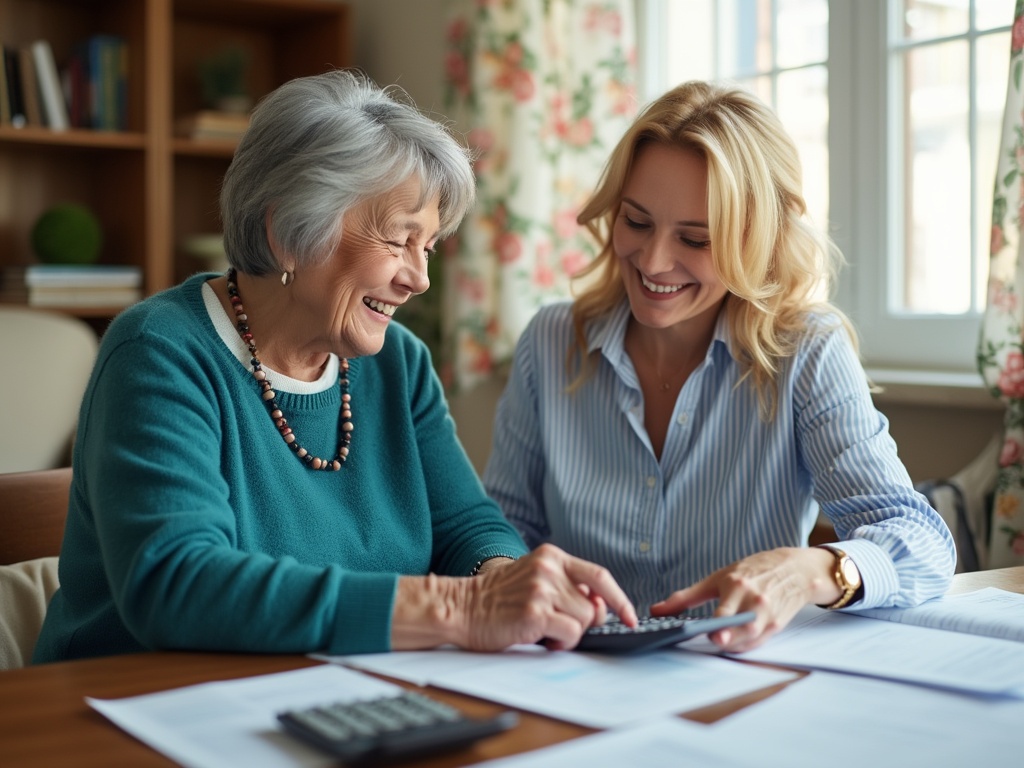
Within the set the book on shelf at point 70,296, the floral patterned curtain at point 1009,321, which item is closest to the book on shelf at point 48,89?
the book on shelf at point 70,296

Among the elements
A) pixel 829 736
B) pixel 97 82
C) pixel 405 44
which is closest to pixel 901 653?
pixel 829 736

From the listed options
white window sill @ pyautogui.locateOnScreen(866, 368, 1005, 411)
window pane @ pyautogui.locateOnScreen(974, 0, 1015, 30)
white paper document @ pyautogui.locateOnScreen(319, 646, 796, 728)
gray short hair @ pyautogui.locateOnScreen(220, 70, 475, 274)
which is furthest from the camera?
window pane @ pyautogui.locateOnScreen(974, 0, 1015, 30)

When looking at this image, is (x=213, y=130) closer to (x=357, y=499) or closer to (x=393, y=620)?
(x=357, y=499)

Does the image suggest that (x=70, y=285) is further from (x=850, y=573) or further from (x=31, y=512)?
(x=850, y=573)

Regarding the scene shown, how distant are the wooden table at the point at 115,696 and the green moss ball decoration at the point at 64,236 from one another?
2.56 m

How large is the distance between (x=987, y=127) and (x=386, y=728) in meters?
1.92

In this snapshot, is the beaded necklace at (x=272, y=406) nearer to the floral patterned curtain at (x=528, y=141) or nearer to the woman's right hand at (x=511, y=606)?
the woman's right hand at (x=511, y=606)

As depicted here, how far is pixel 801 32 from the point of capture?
2605mm

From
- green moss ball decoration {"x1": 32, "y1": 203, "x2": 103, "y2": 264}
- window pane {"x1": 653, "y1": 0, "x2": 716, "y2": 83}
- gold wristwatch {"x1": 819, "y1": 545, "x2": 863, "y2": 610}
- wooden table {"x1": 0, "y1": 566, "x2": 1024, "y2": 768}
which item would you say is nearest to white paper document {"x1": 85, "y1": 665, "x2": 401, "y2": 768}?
wooden table {"x1": 0, "y1": 566, "x2": 1024, "y2": 768}

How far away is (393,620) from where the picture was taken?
1.07 m

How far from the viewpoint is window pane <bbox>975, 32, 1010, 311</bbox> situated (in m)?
2.21

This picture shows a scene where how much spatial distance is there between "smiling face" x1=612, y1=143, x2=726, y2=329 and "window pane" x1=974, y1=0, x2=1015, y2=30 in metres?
0.97

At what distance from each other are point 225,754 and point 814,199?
210 centimetres

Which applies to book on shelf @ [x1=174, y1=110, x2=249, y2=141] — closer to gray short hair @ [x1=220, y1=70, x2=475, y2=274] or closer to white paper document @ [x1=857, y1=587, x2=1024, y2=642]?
gray short hair @ [x1=220, y1=70, x2=475, y2=274]
